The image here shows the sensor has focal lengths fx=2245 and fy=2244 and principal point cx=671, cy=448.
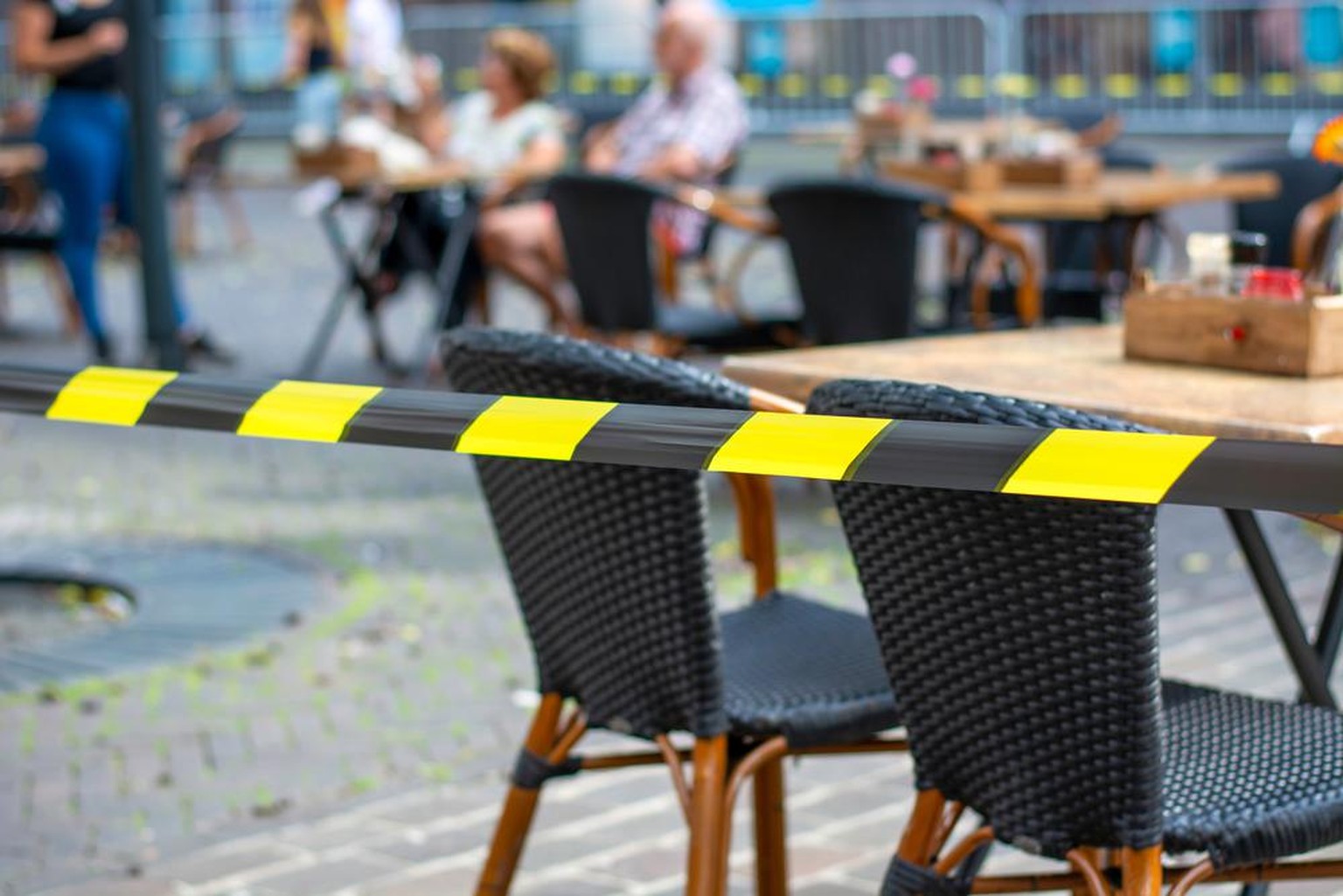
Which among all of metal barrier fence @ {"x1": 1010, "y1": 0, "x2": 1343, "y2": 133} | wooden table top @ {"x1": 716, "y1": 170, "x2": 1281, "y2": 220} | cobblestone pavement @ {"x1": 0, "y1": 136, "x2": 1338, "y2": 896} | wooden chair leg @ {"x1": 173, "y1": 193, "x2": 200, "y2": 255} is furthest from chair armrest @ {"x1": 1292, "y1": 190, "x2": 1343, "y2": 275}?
wooden chair leg @ {"x1": 173, "y1": 193, "x2": 200, "y2": 255}

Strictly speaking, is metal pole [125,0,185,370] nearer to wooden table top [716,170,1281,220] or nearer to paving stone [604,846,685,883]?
wooden table top [716,170,1281,220]

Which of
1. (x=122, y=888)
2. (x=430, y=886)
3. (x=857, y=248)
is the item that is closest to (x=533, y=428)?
(x=430, y=886)

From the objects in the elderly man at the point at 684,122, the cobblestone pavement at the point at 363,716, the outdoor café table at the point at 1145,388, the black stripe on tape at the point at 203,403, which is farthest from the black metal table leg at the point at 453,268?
the black stripe on tape at the point at 203,403

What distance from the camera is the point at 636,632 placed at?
273 centimetres

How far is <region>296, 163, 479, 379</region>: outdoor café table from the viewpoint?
29.7 feet

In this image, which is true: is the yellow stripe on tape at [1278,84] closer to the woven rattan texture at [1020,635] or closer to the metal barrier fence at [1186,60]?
the metal barrier fence at [1186,60]

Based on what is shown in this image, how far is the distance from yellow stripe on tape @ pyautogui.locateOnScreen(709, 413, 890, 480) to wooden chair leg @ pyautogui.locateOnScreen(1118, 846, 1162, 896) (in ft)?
1.76

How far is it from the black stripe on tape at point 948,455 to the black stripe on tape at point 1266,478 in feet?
0.49

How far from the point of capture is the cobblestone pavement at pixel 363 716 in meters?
3.87

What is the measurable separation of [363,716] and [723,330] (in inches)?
100

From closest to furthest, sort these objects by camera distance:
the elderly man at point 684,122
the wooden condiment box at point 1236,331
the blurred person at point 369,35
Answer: the wooden condiment box at point 1236,331 < the elderly man at point 684,122 < the blurred person at point 369,35

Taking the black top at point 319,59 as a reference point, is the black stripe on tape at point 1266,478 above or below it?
above

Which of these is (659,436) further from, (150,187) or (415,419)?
(150,187)

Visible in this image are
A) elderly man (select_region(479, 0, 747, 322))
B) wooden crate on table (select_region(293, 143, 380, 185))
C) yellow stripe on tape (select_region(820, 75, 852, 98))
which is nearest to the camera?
elderly man (select_region(479, 0, 747, 322))
